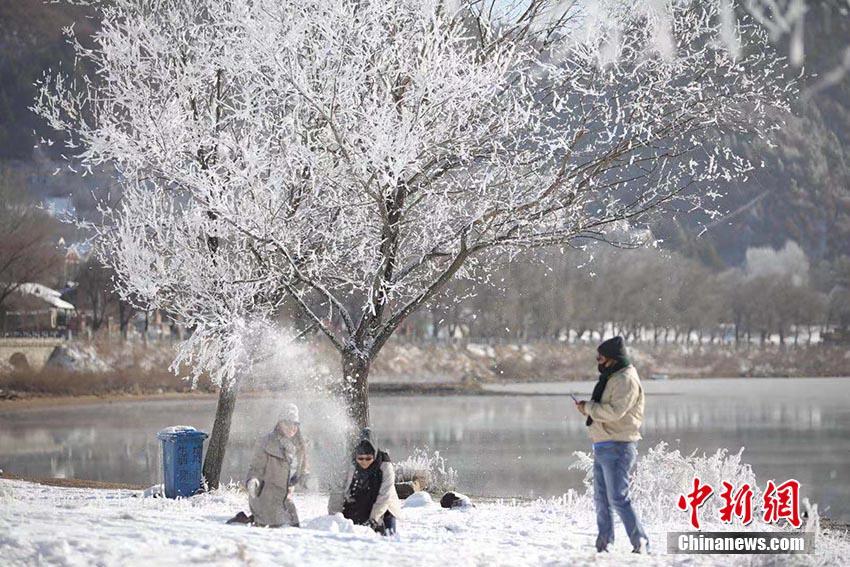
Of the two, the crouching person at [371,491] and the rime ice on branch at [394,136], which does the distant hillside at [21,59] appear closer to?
the rime ice on branch at [394,136]

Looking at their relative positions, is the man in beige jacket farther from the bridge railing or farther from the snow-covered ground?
the bridge railing

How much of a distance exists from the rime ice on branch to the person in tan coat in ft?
8.49

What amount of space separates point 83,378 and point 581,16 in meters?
46.5

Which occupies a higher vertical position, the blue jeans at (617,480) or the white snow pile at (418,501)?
the blue jeans at (617,480)

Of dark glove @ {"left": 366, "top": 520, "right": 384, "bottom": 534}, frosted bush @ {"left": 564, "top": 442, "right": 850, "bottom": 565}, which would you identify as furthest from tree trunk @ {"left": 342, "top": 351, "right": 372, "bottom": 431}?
dark glove @ {"left": 366, "top": 520, "right": 384, "bottom": 534}

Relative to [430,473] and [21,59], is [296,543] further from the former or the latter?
[21,59]

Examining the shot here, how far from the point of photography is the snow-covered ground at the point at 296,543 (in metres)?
7.32

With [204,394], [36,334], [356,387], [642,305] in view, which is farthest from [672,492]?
[36,334]

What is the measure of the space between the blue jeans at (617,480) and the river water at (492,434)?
5182 mm

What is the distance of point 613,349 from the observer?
808cm

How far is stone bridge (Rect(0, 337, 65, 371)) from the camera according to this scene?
5750 cm

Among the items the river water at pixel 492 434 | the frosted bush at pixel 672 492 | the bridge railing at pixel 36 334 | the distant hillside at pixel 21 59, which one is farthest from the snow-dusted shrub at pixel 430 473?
the distant hillside at pixel 21 59

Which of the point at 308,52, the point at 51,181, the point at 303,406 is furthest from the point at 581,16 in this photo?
the point at 51,181

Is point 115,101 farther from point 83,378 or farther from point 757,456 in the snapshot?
point 83,378
